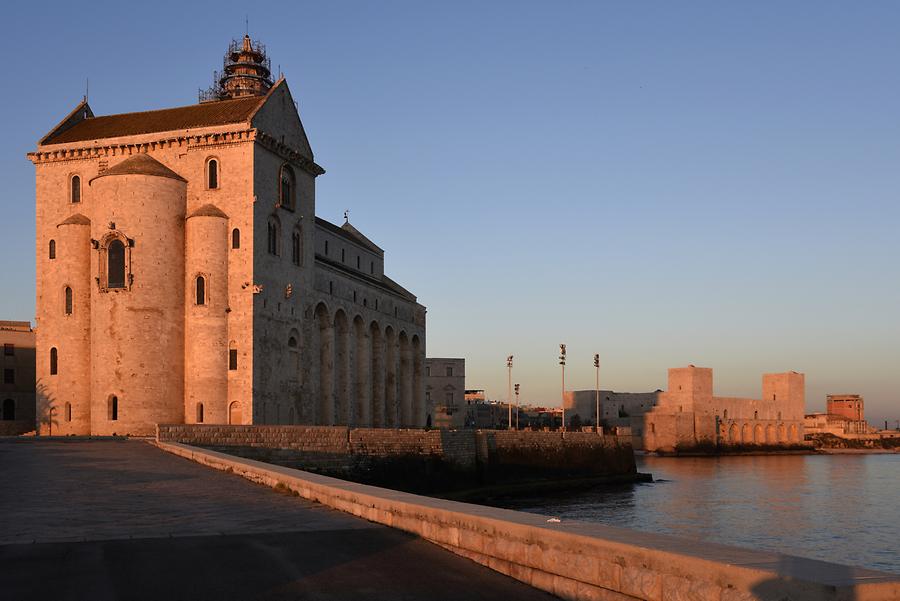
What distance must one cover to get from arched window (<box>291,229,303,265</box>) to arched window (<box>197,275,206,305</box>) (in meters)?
6.38

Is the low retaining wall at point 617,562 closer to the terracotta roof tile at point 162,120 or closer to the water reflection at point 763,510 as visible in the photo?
the water reflection at point 763,510

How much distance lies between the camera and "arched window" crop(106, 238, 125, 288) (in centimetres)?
4631

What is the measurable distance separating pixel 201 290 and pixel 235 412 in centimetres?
677

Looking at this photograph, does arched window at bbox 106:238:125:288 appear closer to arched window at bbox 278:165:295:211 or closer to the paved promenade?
arched window at bbox 278:165:295:211

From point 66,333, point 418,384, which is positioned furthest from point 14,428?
point 418,384

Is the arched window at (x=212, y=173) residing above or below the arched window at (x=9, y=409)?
above

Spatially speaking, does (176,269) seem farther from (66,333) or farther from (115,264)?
(66,333)

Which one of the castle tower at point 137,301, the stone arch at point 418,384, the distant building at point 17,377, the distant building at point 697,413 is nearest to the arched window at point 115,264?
the castle tower at point 137,301

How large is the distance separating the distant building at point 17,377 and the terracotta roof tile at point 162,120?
2019 centimetres

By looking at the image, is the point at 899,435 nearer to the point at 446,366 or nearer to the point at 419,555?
the point at 446,366

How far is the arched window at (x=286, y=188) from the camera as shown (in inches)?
1987

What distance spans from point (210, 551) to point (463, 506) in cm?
302

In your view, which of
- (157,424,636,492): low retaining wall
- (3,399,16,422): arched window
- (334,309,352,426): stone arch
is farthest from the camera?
(3,399,16,422): arched window

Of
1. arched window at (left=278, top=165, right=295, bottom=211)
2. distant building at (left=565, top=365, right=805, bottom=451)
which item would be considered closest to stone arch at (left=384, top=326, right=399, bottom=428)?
arched window at (left=278, top=165, right=295, bottom=211)
